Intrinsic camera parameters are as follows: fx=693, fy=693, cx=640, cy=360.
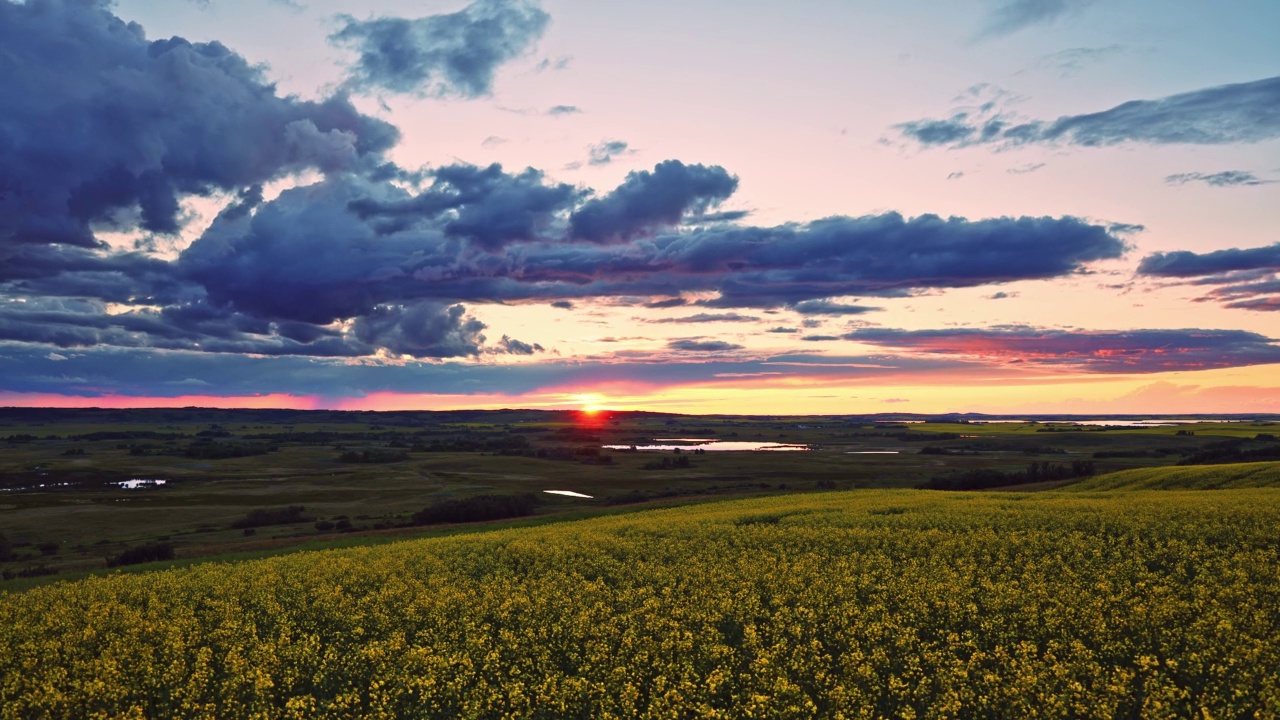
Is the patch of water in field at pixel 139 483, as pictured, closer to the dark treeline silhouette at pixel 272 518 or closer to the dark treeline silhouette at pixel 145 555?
the dark treeline silhouette at pixel 272 518

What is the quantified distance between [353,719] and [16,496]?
155 metres

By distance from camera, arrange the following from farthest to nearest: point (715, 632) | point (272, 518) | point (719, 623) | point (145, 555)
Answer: point (272, 518) → point (145, 555) → point (719, 623) → point (715, 632)

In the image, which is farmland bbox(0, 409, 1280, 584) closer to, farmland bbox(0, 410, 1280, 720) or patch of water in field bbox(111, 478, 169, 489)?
patch of water in field bbox(111, 478, 169, 489)

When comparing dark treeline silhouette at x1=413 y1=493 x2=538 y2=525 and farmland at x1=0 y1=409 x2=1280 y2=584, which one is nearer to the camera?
farmland at x1=0 y1=409 x2=1280 y2=584

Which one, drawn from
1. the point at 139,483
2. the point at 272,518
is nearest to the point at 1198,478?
the point at 272,518

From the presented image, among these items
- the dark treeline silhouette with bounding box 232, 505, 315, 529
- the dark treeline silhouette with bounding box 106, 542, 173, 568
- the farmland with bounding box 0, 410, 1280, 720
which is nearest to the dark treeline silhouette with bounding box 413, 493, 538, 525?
the dark treeline silhouette with bounding box 232, 505, 315, 529

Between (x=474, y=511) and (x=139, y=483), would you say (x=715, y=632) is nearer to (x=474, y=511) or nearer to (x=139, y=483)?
(x=474, y=511)

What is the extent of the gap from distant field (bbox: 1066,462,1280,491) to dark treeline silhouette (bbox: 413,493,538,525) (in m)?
60.8

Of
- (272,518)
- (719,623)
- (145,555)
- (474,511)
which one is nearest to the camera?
(719,623)

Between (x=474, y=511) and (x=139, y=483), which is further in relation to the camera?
(x=139, y=483)

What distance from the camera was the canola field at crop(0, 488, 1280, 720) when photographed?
16391mm

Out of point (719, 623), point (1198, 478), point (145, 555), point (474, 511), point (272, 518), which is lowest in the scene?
point (272, 518)

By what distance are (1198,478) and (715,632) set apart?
185 ft

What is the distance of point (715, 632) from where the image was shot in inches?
811
